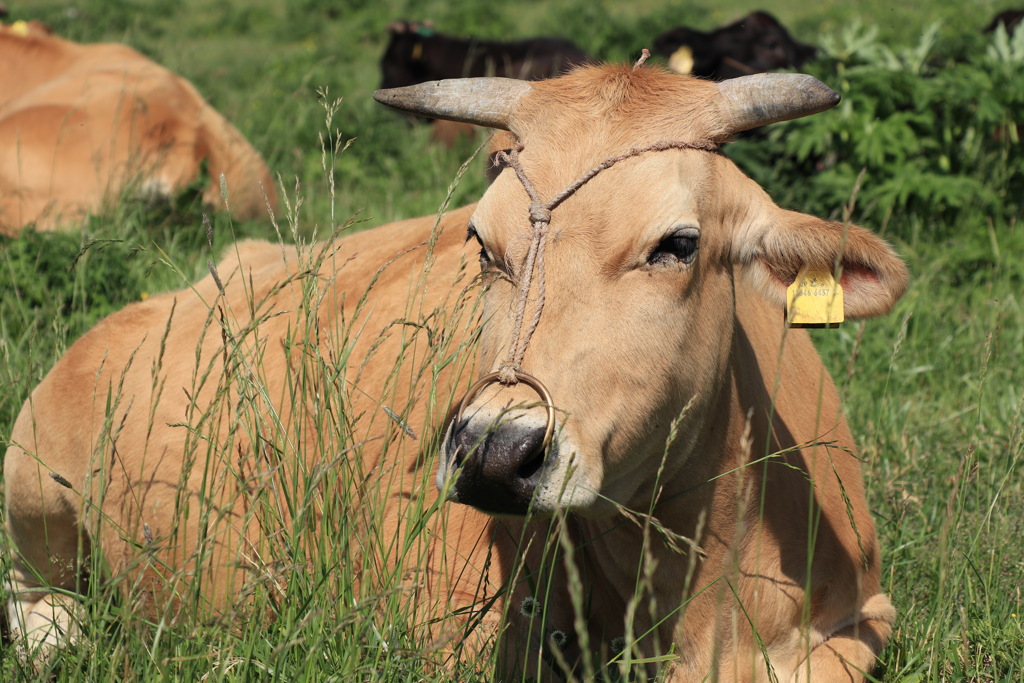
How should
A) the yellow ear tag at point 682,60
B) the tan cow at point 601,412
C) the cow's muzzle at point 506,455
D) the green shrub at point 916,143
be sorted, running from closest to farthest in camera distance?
the cow's muzzle at point 506,455, the tan cow at point 601,412, the green shrub at point 916,143, the yellow ear tag at point 682,60

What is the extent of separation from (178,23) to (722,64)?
12067 millimetres

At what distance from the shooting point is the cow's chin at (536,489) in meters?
2.30

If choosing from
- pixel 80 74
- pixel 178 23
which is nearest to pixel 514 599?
pixel 80 74

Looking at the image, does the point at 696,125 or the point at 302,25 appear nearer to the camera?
the point at 696,125

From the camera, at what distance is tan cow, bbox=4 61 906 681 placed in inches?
95.7

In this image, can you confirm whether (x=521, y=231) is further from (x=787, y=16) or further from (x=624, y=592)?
(x=787, y=16)

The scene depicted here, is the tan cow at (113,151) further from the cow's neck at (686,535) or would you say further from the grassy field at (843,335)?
the cow's neck at (686,535)

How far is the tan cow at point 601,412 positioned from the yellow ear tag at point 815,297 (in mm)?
45

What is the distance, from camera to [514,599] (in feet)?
10.4

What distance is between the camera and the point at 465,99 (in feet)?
10.0

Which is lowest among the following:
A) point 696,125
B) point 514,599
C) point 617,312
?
point 514,599

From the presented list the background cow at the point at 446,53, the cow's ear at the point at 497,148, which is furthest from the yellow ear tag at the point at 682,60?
the cow's ear at the point at 497,148

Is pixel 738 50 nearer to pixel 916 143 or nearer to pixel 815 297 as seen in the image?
pixel 916 143

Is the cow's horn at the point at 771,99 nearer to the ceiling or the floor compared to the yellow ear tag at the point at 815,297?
nearer to the ceiling
